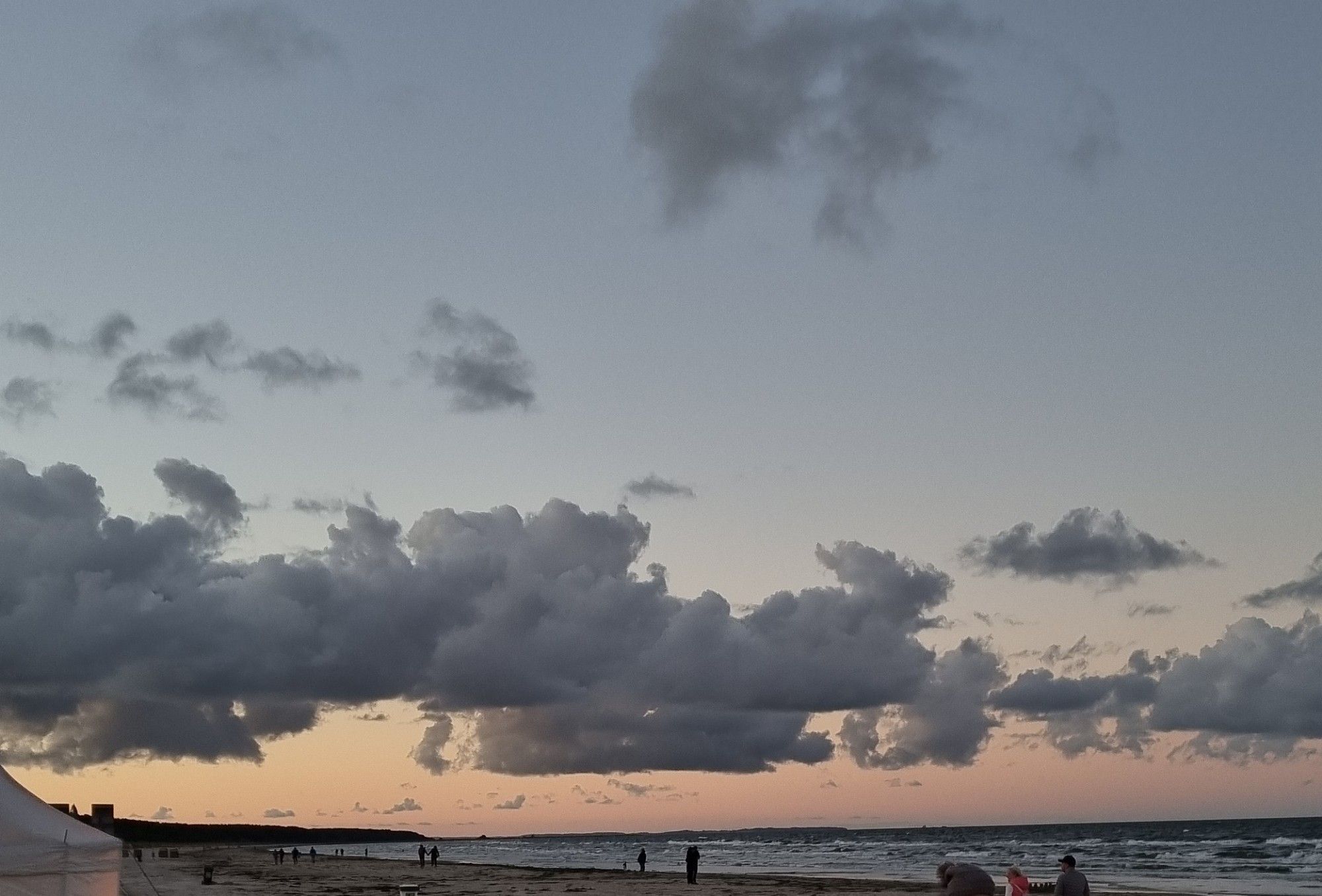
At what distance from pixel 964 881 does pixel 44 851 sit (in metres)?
14.6

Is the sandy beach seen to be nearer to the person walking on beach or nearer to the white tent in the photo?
the white tent

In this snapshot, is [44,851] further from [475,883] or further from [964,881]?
[475,883]

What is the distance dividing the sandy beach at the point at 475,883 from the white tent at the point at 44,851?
126 ft

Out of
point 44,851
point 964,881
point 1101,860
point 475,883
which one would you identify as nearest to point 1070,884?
point 964,881

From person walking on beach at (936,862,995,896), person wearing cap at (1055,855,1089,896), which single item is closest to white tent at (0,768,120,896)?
person walking on beach at (936,862,995,896)

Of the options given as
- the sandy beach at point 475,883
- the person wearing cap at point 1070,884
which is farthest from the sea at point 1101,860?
the person wearing cap at point 1070,884

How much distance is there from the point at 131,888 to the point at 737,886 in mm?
29650

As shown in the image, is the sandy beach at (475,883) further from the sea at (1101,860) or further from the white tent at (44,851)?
the white tent at (44,851)

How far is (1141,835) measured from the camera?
171 metres

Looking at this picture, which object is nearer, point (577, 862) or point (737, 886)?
point (737, 886)

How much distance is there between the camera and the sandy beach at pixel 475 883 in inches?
2499

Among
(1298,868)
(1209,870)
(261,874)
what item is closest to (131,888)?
(261,874)

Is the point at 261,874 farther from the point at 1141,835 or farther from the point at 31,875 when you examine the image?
the point at 1141,835

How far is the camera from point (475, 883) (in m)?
76.8
